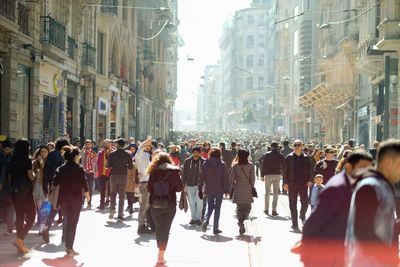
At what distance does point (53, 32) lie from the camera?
2491 cm

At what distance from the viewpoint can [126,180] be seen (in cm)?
1481

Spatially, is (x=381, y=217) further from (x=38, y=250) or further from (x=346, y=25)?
(x=346, y=25)

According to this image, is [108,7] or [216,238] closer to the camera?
[216,238]

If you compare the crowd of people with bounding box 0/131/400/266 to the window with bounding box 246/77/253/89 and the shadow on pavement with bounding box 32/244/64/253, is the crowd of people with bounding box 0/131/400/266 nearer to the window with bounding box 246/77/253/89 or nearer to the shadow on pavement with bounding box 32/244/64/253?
the shadow on pavement with bounding box 32/244/64/253

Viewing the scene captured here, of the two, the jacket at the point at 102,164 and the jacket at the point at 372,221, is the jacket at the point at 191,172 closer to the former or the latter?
the jacket at the point at 102,164

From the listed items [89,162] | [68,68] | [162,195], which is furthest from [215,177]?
[68,68]

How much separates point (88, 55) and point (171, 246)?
21.1 m

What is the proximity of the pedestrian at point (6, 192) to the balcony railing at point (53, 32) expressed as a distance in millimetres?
11696

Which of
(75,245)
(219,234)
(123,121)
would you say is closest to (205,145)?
(219,234)

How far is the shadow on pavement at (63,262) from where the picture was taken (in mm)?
9508

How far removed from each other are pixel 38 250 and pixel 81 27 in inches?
825

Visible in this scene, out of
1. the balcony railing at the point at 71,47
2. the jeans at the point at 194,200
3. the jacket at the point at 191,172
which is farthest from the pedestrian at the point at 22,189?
the balcony railing at the point at 71,47

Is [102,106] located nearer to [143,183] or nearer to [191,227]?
[143,183]

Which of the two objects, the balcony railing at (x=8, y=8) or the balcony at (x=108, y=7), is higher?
the balcony at (x=108, y=7)
